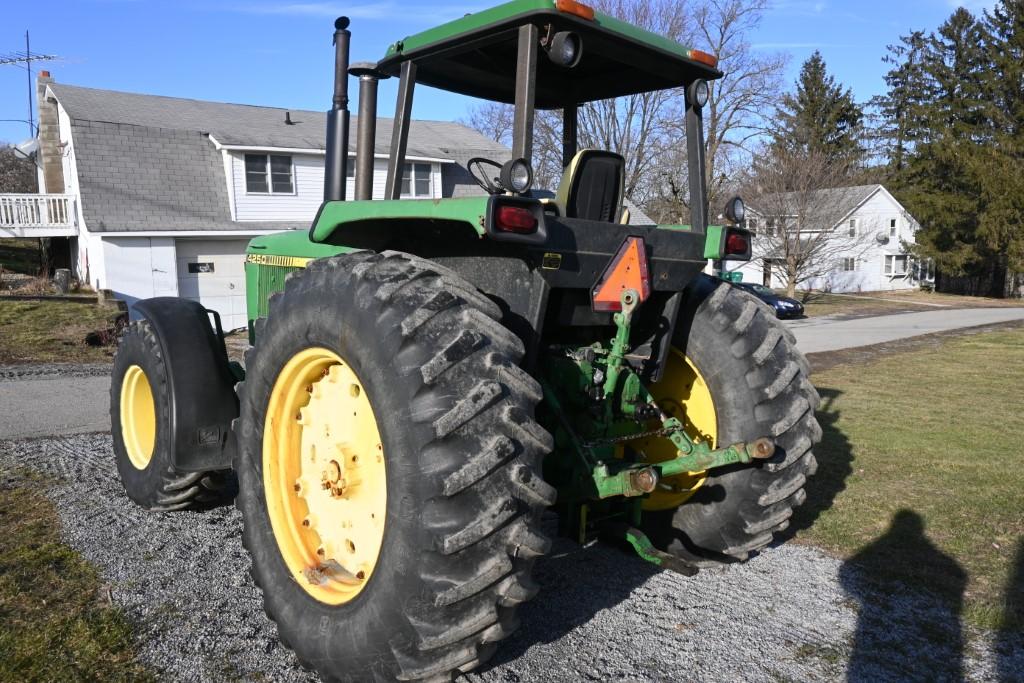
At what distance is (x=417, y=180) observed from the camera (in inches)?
960

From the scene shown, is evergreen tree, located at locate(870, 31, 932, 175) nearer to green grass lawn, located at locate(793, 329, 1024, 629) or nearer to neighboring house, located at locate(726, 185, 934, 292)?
neighboring house, located at locate(726, 185, 934, 292)

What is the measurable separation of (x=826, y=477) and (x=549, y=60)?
158 inches

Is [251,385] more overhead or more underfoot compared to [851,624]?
more overhead

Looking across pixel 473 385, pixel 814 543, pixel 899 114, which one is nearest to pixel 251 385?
pixel 473 385

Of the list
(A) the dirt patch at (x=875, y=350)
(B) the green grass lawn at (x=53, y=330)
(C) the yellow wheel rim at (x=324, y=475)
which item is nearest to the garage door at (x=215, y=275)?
(B) the green grass lawn at (x=53, y=330)

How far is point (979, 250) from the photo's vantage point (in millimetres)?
42094

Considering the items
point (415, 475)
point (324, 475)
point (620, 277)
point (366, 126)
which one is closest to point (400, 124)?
point (366, 126)

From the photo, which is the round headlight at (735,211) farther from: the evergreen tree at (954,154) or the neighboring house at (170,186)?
the evergreen tree at (954,154)

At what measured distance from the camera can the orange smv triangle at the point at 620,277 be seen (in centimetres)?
331

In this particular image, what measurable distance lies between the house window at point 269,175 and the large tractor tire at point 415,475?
2115 centimetres

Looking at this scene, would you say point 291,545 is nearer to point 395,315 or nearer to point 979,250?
point 395,315

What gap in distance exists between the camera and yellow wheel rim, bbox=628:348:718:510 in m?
4.05

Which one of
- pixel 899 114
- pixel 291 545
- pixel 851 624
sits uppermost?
pixel 899 114

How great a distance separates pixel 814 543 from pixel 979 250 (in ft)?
146
